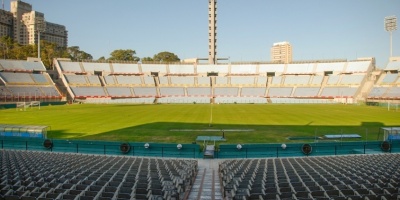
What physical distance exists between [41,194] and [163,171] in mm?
5550

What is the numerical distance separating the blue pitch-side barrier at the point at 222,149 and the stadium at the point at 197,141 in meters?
0.07

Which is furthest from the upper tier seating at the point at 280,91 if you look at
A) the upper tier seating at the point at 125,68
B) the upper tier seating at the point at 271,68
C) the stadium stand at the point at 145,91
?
the upper tier seating at the point at 125,68

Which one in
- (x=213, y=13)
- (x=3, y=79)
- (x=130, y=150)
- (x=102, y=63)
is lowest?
(x=130, y=150)

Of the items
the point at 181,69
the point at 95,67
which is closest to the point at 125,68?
the point at 95,67

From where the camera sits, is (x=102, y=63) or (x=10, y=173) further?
(x=102, y=63)

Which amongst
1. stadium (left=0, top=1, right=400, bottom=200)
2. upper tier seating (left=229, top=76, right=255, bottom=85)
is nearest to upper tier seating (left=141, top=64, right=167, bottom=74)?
stadium (left=0, top=1, right=400, bottom=200)

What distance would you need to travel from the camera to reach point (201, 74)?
123438 mm

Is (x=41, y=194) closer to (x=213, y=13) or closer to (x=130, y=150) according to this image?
(x=130, y=150)

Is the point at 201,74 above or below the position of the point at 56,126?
above

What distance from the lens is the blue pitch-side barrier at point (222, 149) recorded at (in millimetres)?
21281

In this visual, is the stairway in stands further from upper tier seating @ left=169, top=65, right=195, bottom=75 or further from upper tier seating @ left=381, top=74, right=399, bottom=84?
upper tier seating @ left=169, top=65, right=195, bottom=75

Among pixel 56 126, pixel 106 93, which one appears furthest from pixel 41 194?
pixel 106 93

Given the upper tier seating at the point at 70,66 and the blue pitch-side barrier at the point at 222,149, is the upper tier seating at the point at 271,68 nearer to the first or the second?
the upper tier seating at the point at 70,66

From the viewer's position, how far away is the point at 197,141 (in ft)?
92.6
